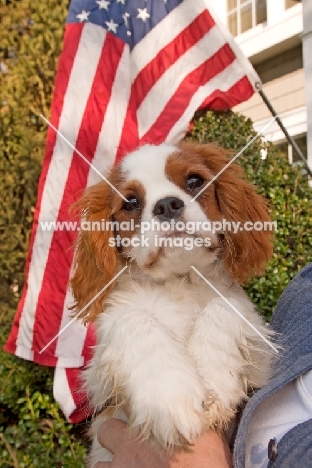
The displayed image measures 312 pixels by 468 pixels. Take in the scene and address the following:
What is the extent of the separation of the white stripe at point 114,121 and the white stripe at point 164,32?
115 mm

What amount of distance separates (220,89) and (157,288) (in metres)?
2.22

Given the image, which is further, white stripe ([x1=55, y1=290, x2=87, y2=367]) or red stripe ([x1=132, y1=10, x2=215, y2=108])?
red stripe ([x1=132, y1=10, x2=215, y2=108])

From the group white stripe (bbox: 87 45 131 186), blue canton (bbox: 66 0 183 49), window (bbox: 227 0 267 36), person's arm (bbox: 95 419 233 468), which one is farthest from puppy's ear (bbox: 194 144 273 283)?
window (bbox: 227 0 267 36)

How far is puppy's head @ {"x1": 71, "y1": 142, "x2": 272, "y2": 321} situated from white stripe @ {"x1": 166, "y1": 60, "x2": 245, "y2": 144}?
1335 mm

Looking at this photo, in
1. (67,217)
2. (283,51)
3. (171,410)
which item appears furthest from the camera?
(283,51)

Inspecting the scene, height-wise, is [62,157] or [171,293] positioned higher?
[62,157]

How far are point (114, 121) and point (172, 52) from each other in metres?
0.71

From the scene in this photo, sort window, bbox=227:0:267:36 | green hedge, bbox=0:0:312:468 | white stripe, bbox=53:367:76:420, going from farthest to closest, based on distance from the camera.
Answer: window, bbox=227:0:267:36 → white stripe, bbox=53:367:76:420 → green hedge, bbox=0:0:312:468

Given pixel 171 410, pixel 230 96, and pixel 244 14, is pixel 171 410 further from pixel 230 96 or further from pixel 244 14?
pixel 244 14

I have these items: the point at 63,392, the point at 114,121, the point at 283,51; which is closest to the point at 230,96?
the point at 114,121

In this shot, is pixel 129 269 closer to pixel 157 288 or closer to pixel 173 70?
pixel 157 288

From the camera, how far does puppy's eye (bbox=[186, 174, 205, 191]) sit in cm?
179

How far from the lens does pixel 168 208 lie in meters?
1.61

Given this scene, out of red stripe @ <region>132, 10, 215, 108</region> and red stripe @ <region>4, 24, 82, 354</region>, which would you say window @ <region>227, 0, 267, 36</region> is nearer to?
red stripe @ <region>132, 10, 215, 108</region>
